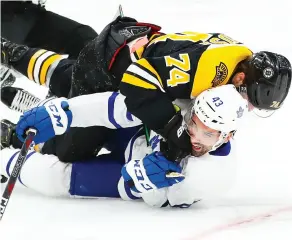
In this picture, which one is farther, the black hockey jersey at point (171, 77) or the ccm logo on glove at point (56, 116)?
the ccm logo on glove at point (56, 116)

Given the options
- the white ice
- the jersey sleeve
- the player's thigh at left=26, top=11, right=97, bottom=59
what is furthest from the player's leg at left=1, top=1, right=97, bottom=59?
the jersey sleeve

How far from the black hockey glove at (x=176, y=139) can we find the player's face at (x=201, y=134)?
2cm

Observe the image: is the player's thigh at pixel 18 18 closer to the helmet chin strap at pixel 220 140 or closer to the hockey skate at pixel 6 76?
the hockey skate at pixel 6 76

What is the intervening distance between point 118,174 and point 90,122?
0.68 feet

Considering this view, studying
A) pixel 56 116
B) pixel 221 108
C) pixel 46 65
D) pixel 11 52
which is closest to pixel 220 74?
pixel 221 108

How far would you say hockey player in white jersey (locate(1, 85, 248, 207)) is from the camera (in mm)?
1520

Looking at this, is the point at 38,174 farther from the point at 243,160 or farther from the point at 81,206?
the point at 243,160

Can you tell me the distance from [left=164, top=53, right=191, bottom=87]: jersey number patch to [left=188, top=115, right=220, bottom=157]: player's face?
11 cm

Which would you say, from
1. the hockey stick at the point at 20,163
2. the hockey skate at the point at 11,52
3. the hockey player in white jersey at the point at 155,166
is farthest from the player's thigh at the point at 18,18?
the hockey stick at the point at 20,163

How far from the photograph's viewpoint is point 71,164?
187cm

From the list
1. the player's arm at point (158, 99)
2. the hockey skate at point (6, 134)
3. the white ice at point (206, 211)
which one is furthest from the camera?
the hockey skate at point (6, 134)

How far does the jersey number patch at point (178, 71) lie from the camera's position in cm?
158

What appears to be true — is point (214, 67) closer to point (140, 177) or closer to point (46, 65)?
point (140, 177)

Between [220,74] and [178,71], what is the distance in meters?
0.11
